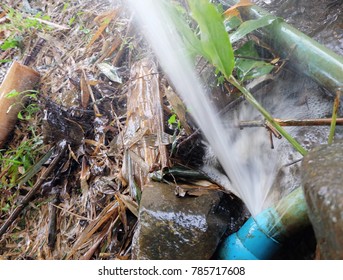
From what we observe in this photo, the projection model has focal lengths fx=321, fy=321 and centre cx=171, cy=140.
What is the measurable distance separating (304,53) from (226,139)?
578 mm

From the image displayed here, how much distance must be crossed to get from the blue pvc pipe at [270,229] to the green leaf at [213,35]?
578 mm

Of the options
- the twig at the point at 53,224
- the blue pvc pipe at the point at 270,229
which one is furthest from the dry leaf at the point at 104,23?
the blue pvc pipe at the point at 270,229

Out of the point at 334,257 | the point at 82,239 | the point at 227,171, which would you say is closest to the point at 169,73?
the point at 227,171

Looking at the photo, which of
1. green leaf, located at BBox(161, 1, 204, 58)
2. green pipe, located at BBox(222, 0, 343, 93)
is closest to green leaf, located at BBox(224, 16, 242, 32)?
green pipe, located at BBox(222, 0, 343, 93)

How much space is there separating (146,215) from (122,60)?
4.63ft

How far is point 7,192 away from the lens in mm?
2277

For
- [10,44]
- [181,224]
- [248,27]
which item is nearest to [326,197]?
[181,224]

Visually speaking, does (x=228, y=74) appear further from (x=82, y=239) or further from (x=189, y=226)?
(x=82, y=239)

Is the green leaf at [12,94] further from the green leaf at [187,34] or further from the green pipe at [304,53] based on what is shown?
the green pipe at [304,53]

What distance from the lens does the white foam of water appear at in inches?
59.8

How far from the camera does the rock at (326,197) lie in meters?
0.90

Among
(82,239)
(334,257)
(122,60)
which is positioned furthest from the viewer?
(122,60)

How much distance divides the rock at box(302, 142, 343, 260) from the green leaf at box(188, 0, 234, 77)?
519 mm

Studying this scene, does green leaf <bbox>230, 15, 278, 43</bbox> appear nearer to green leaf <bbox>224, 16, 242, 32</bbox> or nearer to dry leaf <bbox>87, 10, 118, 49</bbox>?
green leaf <bbox>224, 16, 242, 32</bbox>
